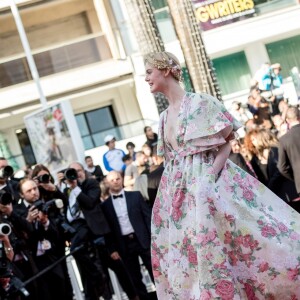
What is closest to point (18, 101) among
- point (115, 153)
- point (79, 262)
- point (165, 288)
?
point (115, 153)

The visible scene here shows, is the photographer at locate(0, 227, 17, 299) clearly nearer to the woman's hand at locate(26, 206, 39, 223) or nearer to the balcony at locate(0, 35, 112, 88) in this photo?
the woman's hand at locate(26, 206, 39, 223)

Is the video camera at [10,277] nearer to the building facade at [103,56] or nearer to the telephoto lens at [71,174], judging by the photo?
the telephoto lens at [71,174]

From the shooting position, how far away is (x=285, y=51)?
33.7 metres

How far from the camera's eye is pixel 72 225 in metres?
10.9

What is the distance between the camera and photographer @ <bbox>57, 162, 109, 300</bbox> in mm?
10609

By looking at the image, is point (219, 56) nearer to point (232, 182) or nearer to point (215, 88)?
point (215, 88)

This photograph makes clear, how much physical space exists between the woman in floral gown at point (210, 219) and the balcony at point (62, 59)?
1060 inches

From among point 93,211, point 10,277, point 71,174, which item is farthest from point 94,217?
point 10,277

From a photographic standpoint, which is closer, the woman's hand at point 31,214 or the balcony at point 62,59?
the woman's hand at point 31,214

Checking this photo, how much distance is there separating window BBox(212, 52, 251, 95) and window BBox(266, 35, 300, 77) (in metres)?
1.04

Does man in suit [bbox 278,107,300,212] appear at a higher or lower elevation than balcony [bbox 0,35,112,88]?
lower

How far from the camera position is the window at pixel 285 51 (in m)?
33.4

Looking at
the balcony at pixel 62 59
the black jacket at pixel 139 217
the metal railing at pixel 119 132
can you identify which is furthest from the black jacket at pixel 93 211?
the balcony at pixel 62 59

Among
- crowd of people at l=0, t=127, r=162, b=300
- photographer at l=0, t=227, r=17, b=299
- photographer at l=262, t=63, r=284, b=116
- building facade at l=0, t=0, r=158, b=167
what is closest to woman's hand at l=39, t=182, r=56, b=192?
crowd of people at l=0, t=127, r=162, b=300
